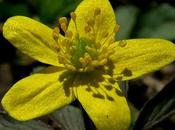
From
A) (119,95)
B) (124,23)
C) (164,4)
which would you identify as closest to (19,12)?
(124,23)

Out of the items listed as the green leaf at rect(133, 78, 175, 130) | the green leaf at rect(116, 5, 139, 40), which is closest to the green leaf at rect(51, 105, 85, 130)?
the green leaf at rect(133, 78, 175, 130)

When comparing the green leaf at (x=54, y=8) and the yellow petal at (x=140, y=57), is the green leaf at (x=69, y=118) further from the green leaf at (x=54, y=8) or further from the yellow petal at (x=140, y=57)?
the green leaf at (x=54, y=8)

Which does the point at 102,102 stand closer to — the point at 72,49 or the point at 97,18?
the point at 72,49

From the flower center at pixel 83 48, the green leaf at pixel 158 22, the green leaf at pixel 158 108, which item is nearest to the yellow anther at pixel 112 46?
the flower center at pixel 83 48

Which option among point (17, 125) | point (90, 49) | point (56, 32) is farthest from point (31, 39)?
point (17, 125)

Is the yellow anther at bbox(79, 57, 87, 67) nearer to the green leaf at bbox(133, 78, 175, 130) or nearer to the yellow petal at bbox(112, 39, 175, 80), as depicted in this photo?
the yellow petal at bbox(112, 39, 175, 80)

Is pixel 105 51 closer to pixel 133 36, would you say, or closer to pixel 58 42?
pixel 58 42
